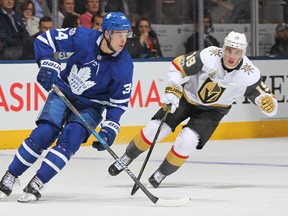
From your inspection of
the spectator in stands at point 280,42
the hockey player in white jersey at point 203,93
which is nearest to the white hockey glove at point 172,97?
the hockey player in white jersey at point 203,93

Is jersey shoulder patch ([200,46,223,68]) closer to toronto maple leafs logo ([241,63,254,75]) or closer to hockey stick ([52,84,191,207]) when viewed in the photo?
toronto maple leafs logo ([241,63,254,75])

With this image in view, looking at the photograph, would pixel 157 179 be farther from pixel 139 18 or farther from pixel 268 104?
pixel 139 18

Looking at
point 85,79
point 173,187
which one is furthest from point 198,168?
point 85,79

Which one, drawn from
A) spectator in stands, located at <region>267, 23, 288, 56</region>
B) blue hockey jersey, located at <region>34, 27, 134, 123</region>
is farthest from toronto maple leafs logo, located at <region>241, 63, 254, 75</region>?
spectator in stands, located at <region>267, 23, 288, 56</region>

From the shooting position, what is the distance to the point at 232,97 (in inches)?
298

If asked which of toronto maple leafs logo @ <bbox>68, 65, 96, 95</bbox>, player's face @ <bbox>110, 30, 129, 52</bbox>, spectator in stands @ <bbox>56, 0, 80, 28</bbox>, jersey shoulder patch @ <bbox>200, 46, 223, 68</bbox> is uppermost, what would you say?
player's face @ <bbox>110, 30, 129, 52</bbox>

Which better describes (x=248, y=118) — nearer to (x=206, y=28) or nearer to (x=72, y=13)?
(x=206, y=28)

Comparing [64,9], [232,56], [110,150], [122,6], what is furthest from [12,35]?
[110,150]

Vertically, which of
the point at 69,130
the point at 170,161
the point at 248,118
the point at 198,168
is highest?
the point at 69,130

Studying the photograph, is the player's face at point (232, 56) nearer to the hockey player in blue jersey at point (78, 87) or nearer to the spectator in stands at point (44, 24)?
the hockey player in blue jersey at point (78, 87)

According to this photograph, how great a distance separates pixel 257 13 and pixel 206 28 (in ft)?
2.15

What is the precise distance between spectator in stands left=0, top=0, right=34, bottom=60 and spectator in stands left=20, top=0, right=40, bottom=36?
46 millimetres

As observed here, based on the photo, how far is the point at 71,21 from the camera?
11070 millimetres

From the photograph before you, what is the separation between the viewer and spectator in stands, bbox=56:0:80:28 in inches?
433
